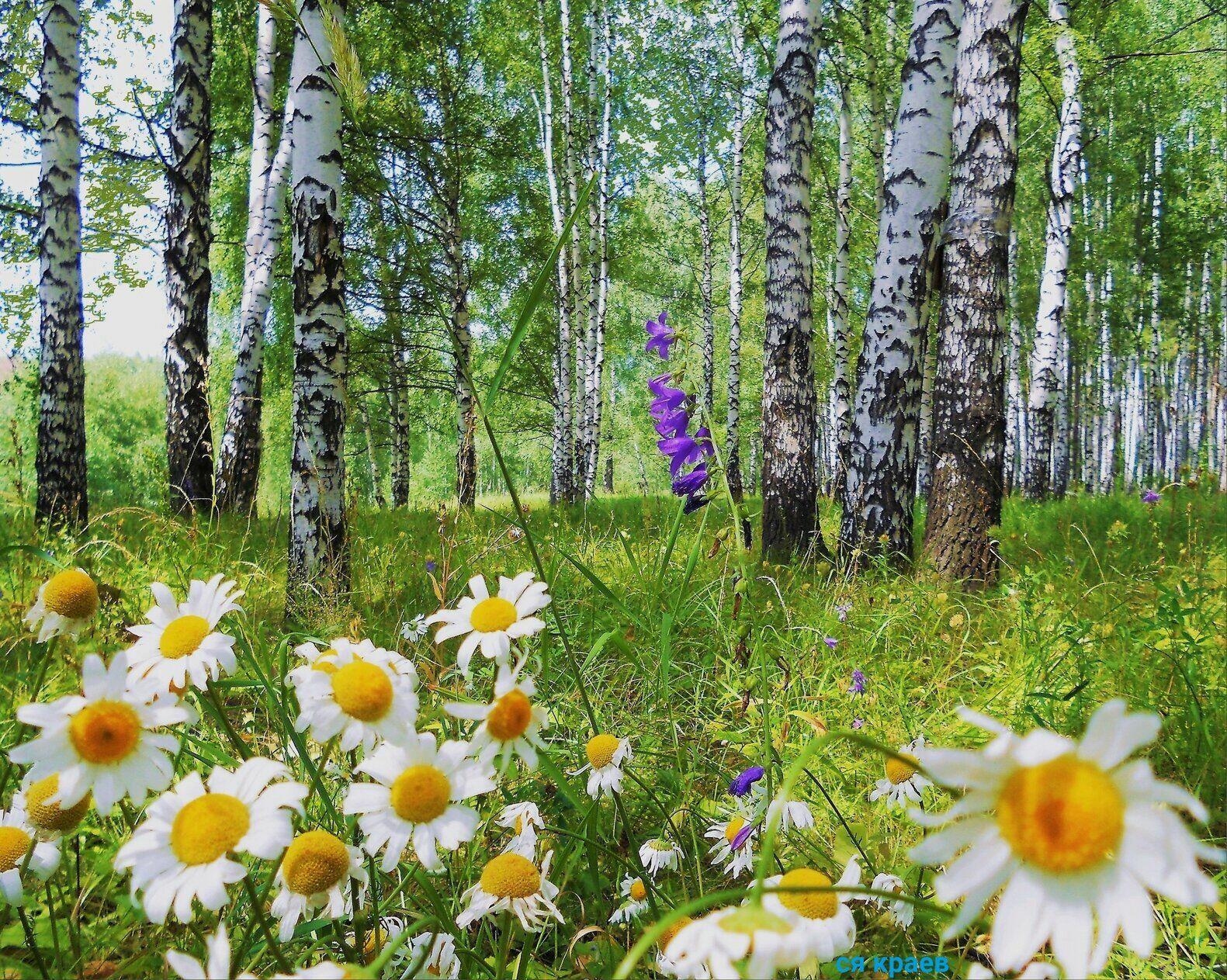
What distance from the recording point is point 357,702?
0.71 meters

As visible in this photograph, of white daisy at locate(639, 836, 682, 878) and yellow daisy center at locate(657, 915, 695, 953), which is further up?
yellow daisy center at locate(657, 915, 695, 953)

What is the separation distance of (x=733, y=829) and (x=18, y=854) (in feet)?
3.23

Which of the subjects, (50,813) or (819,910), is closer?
(819,910)

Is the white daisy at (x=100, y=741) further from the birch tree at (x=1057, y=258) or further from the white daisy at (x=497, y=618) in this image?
the birch tree at (x=1057, y=258)


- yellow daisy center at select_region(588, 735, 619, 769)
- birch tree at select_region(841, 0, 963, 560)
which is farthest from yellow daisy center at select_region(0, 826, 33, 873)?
birch tree at select_region(841, 0, 963, 560)

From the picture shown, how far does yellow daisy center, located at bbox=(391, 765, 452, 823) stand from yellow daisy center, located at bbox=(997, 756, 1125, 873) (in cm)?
51

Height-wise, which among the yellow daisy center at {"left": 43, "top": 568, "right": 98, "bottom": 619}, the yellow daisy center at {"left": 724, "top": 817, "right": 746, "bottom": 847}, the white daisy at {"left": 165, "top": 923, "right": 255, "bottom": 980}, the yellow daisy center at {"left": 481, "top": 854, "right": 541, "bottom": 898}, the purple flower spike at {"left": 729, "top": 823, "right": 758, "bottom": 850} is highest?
the yellow daisy center at {"left": 43, "top": 568, "right": 98, "bottom": 619}

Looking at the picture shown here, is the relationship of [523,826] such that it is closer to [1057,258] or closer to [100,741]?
[100,741]

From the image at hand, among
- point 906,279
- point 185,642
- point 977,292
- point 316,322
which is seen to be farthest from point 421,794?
point 906,279

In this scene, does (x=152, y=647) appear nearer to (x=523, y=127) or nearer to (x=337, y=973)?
(x=337, y=973)

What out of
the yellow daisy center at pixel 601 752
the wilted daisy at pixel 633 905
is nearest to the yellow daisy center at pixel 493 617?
the yellow daisy center at pixel 601 752

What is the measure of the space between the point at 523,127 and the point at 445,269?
2.90 m

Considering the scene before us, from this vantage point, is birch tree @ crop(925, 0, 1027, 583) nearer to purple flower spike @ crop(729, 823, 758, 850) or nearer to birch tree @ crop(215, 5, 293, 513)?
purple flower spike @ crop(729, 823, 758, 850)

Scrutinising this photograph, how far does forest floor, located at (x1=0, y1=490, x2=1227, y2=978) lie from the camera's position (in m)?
1.18
